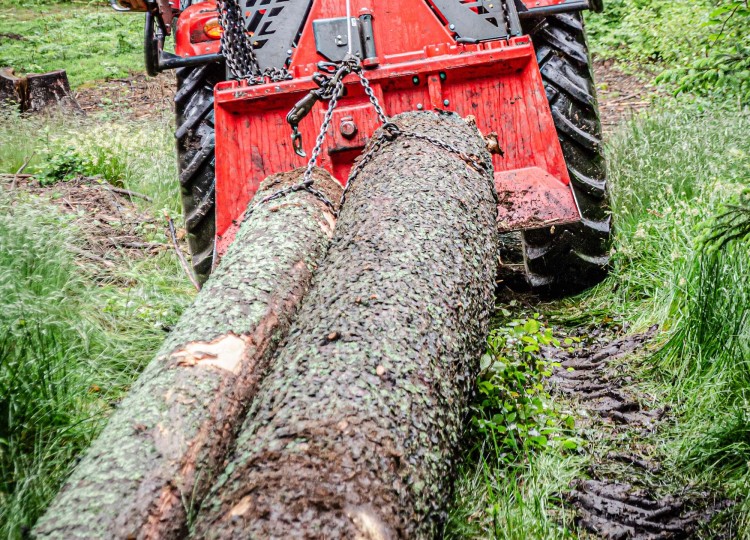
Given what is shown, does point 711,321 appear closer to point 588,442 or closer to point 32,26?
point 588,442

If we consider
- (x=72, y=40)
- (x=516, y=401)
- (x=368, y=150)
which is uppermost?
(x=72, y=40)

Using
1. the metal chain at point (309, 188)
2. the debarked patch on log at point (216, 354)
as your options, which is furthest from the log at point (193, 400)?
the metal chain at point (309, 188)

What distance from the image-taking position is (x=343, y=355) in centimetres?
186

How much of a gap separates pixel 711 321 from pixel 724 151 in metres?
2.12

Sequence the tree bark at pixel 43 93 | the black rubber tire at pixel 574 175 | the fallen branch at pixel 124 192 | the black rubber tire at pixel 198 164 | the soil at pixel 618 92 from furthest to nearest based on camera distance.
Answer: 1. the tree bark at pixel 43 93
2. the soil at pixel 618 92
3. the fallen branch at pixel 124 192
4. the black rubber tire at pixel 198 164
5. the black rubber tire at pixel 574 175

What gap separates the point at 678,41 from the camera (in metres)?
7.51

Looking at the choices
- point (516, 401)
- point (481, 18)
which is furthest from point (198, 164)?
point (516, 401)

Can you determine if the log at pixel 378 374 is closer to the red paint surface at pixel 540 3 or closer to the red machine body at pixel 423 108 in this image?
the red machine body at pixel 423 108

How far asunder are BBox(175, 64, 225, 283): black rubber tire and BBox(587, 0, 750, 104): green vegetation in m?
2.72

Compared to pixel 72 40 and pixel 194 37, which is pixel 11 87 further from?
pixel 194 37

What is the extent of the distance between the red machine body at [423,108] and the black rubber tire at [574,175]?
0.23 m

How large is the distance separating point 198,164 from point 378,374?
7.42 ft

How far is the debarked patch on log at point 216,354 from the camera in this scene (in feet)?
6.83

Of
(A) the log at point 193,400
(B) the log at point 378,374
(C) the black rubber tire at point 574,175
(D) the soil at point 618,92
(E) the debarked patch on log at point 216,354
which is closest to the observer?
(B) the log at point 378,374
